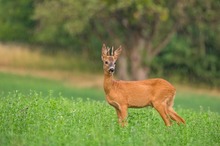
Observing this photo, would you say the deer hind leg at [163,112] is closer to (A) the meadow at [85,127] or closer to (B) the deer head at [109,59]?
(A) the meadow at [85,127]

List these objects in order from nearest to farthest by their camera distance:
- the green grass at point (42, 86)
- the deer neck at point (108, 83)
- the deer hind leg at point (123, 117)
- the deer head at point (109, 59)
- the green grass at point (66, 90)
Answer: the deer hind leg at point (123, 117), the deer head at point (109, 59), the deer neck at point (108, 83), the green grass at point (66, 90), the green grass at point (42, 86)

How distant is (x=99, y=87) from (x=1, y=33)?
14455mm

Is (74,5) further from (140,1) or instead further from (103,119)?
(103,119)

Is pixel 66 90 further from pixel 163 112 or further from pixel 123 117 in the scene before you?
pixel 123 117

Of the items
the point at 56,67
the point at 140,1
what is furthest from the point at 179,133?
the point at 56,67

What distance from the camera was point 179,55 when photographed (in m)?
46.0

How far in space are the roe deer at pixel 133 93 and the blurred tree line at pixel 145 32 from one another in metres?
21.3

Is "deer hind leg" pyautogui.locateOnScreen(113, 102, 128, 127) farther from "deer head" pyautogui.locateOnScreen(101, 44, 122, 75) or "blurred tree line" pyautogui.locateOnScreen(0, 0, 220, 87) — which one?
"blurred tree line" pyautogui.locateOnScreen(0, 0, 220, 87)

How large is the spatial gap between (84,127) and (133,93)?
211cm

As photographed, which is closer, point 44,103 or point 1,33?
point 44,103

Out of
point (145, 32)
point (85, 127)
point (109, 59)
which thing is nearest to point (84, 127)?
point (85, 127)

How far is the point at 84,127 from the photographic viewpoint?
13.4 m

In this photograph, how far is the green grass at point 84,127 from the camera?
12047 mm

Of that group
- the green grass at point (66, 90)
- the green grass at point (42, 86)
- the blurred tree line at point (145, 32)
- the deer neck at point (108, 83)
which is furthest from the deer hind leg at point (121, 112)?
the blurred tree line at point (145, 32)
